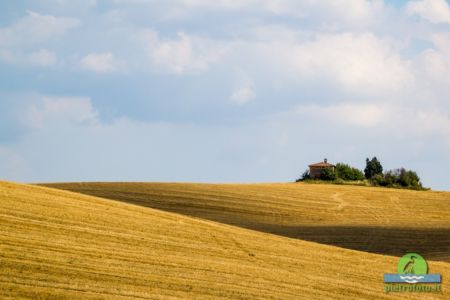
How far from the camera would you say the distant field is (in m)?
37.0

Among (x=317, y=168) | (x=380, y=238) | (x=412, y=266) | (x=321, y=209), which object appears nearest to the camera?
(x=412, y=266)

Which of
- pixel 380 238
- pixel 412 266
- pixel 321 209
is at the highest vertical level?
pixel 321 209

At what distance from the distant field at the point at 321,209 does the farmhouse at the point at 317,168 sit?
59.5 feet

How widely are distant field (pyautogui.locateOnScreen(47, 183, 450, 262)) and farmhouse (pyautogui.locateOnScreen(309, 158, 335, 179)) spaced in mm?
18122

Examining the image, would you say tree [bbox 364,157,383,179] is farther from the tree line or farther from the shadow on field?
the shadow on field

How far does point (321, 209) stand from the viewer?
48594mm

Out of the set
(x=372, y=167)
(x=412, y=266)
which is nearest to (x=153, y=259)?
(x=412, y=266)

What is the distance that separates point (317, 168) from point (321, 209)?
3220 centimetres

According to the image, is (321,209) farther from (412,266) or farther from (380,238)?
(412,266)

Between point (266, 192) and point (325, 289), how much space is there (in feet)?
104

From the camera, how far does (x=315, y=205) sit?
4959 cm

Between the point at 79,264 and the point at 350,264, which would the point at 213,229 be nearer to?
the point at 350,264

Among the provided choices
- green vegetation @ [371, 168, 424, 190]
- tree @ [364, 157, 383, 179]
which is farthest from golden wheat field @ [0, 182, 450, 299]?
tree @ [364, 157, 383, 179]

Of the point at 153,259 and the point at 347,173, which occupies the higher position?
the point at 347,173
